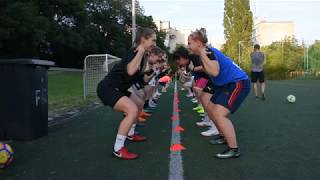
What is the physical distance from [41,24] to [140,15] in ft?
139

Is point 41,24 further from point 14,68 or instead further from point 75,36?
point 14,68

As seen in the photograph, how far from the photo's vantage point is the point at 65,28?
6112 cm

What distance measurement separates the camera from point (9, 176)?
509 centimetres

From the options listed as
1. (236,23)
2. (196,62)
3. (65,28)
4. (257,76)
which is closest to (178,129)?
(196,62)

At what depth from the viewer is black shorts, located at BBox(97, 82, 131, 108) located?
6000 mm

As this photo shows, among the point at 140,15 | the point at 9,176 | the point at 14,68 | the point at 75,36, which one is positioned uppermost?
the point at 140,15

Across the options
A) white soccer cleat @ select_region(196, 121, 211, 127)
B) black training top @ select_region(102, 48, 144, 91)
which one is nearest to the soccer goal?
white soccer cleat @ select_region(196, 121, 211, 127)

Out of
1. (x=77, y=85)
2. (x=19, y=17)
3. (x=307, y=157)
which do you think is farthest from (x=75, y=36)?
(x=307, y=157)

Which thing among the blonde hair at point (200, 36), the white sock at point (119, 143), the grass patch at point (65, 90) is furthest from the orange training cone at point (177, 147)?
the grass patch at point (65, 90)

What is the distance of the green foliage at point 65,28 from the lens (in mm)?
44531

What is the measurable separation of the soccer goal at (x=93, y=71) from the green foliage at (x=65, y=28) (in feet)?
86.4

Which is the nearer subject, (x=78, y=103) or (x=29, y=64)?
(x=29, y=64)

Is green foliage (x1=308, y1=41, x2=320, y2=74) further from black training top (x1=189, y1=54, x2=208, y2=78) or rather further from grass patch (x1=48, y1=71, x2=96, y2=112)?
black training top (x1=189, y1=54, x2=208, y2=78)

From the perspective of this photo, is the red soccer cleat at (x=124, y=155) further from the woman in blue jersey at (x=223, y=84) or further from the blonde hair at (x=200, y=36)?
the blonde hair at (x=200, y=36)
